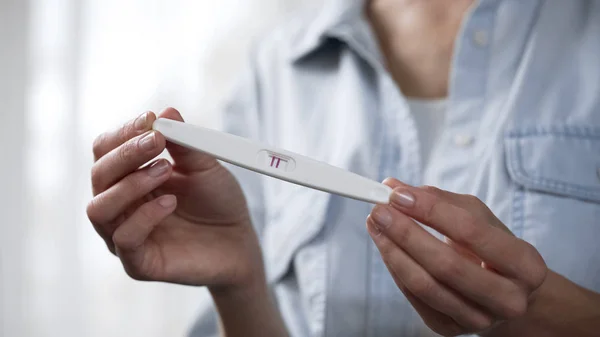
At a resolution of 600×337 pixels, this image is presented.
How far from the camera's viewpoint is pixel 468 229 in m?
0.30

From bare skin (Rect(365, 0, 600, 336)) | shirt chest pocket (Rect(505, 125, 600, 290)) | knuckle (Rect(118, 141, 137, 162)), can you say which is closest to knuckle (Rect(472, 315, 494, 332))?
bare skin (Rect(365, 0, 600, 336))

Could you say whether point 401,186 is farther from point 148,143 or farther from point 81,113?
point 81,113

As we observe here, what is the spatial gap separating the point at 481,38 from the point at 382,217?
10.7 inches

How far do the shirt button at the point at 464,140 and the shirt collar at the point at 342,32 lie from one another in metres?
0.11

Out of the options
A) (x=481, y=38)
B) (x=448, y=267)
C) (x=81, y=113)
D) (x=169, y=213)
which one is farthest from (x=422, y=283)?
(x=81, y=113)

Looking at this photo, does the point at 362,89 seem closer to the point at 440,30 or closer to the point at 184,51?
the point at 440,30

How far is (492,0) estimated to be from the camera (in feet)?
1.68

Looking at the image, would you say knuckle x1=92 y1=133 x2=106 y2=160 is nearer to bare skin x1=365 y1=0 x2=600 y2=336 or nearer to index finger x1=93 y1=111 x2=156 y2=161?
index finger x1=93 y1=111 x2=156 y2=161

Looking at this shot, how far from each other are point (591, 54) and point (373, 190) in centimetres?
26

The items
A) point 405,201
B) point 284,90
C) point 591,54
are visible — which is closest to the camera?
point 405,201

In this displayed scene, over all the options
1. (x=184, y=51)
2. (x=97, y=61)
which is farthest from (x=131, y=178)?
(x=97, y=61)

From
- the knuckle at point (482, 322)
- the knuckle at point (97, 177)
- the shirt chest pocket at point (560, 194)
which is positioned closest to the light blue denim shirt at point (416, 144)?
the shirt chest pocket at point (560, 194)

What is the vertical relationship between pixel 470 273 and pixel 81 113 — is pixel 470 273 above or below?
above

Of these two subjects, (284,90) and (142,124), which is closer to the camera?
(142,124)
